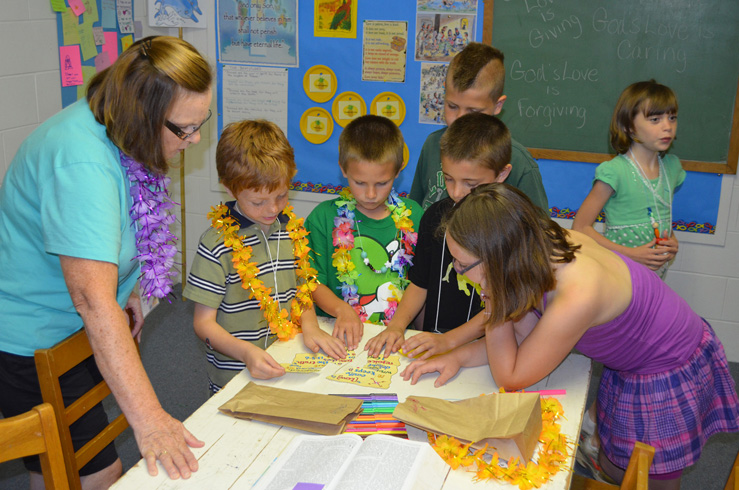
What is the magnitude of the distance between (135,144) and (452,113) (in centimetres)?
153

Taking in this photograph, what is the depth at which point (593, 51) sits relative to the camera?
3646mm

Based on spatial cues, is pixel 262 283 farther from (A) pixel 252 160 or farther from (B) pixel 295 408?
(B) pixel 295 408

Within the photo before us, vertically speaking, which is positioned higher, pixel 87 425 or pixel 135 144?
pixel 135 144

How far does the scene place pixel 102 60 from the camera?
3.71 m

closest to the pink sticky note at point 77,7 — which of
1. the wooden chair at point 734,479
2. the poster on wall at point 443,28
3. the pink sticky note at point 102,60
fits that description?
the pink sticky note at point 102,60

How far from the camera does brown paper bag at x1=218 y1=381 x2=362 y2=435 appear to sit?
1480 millimetres

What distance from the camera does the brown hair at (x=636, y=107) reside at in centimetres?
302

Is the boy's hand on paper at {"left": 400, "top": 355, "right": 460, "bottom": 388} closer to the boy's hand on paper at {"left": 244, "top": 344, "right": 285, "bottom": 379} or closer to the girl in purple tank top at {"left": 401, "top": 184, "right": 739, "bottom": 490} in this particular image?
the girl in purple tank top at {"left": 401, "top": 184, "right": 739, "bottom": 490}

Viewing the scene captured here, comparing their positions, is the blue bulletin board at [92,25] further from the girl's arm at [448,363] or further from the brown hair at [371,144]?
the girl's arm at [448,363]

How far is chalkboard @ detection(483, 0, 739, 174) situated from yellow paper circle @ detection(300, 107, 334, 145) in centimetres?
110

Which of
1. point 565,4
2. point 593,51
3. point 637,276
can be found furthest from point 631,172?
point 637,276

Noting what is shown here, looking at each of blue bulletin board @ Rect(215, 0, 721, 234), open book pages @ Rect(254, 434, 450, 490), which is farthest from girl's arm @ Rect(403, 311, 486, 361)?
blue bulletin board @ Rect(215, 0, 721, 234)

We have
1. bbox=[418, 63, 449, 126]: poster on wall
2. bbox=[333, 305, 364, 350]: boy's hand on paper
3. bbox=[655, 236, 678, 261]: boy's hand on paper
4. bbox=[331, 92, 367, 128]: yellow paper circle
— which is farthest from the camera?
bbox=[331, 92, 367, 128]: yellow paper circle

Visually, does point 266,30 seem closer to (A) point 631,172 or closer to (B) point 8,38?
(B) point 8,38
